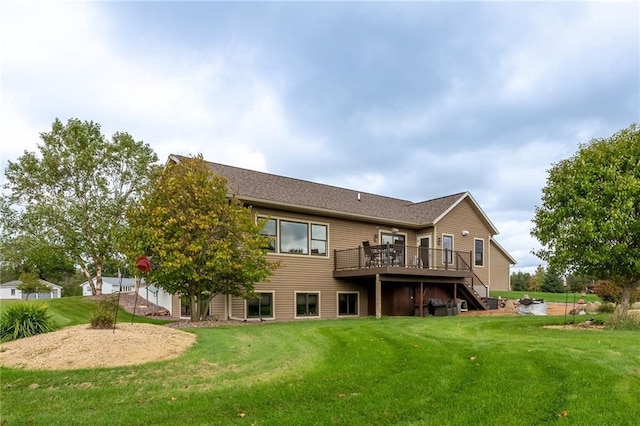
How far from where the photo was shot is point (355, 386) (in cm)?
609

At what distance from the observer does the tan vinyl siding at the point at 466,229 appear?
22.4 m

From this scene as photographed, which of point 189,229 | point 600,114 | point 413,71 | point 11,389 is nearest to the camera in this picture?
point 11,389

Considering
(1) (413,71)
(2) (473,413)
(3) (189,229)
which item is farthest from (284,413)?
(1) (413,71)

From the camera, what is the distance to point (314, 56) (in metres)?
15.1

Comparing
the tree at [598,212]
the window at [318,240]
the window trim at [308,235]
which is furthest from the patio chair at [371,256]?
the tree at [598,212]

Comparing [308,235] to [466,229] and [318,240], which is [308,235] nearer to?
[318,240]

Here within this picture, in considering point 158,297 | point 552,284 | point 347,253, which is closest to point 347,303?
point 347,253

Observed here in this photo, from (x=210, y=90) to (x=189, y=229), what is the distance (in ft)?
16.1

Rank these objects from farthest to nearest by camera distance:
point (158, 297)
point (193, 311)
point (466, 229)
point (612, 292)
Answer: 1. point (466, 229)
2. point (158, 297)
3. point (612, 292)
4. point (193, 311)

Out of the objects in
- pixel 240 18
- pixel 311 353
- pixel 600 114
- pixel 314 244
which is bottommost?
pixel 311 353

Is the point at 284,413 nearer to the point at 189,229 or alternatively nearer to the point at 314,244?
the point at 189,229

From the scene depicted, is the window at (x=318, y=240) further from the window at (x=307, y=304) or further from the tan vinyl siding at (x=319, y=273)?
the window at (x=307, y=304)

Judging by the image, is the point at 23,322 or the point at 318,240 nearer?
the point at 23,322

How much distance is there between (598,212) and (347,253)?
9.59 metres
